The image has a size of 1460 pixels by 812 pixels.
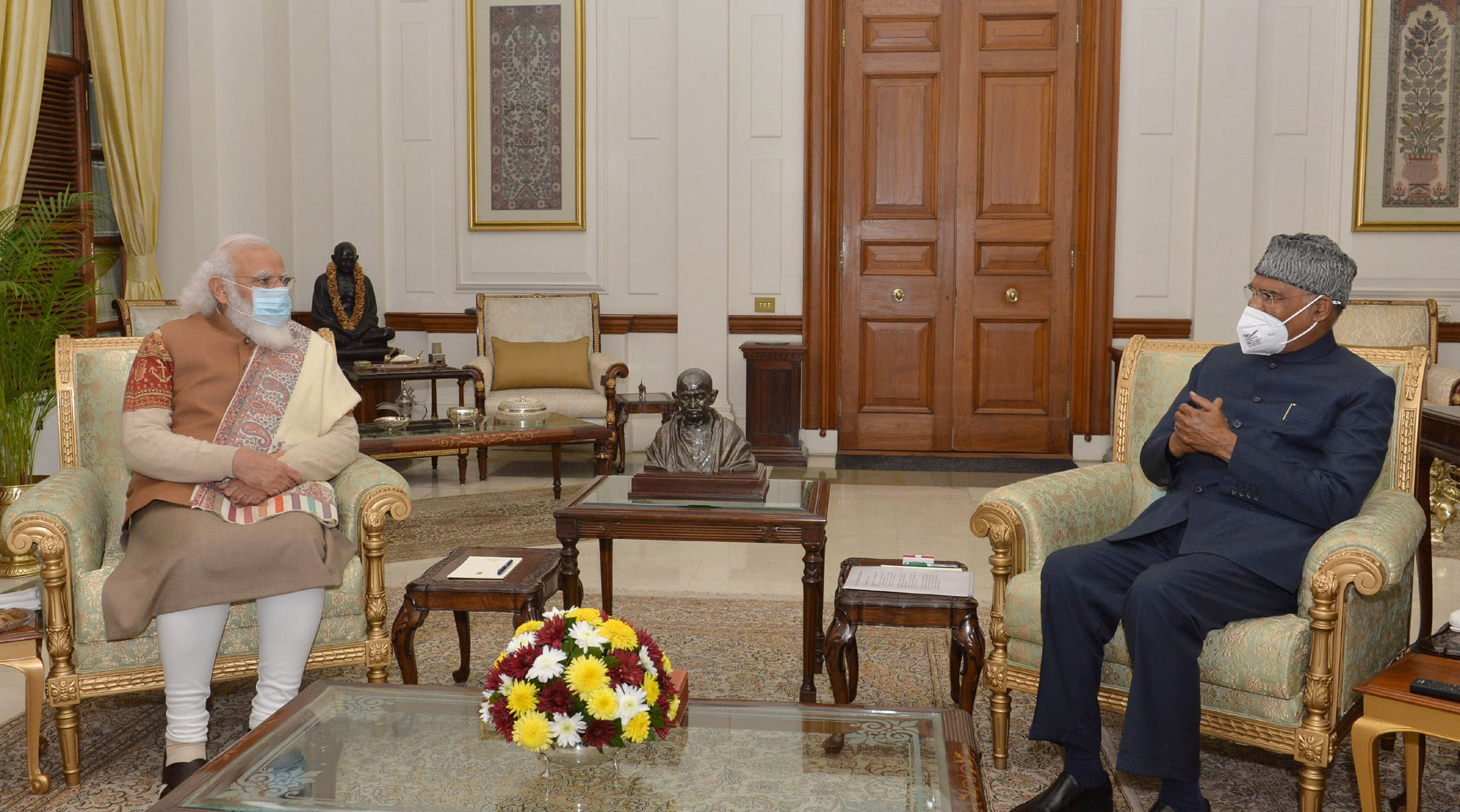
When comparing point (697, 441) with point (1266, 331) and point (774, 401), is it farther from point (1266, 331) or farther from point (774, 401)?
point (774, 401)

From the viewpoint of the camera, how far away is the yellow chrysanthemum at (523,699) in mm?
2006

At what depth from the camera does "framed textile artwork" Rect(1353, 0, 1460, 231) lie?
7129 millimetres

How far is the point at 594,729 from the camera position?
6.60 feet

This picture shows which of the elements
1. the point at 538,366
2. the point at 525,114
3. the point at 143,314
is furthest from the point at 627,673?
the point at 525,114

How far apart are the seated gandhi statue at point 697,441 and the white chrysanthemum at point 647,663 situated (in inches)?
54.5

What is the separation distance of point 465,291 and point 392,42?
1.68 metres

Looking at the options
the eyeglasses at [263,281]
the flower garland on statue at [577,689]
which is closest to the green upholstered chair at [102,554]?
the eyeglasses at [263,281]

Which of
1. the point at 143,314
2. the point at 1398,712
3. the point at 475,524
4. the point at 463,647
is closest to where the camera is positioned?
the point at 1398,712

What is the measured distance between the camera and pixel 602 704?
198 cm

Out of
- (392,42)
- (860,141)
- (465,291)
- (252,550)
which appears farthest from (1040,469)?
(252,550)

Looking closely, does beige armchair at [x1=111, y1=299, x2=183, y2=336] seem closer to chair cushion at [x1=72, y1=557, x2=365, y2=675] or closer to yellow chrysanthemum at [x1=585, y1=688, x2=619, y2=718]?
chair cushion at [x1=72, y1=557, x2=365, y2=675]

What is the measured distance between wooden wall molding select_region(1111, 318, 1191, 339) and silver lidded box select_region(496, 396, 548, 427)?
362cm

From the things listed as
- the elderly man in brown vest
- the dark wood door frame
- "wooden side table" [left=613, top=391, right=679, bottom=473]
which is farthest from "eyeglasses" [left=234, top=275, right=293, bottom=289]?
the dark wood door frame

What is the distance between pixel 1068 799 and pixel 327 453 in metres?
2.00
